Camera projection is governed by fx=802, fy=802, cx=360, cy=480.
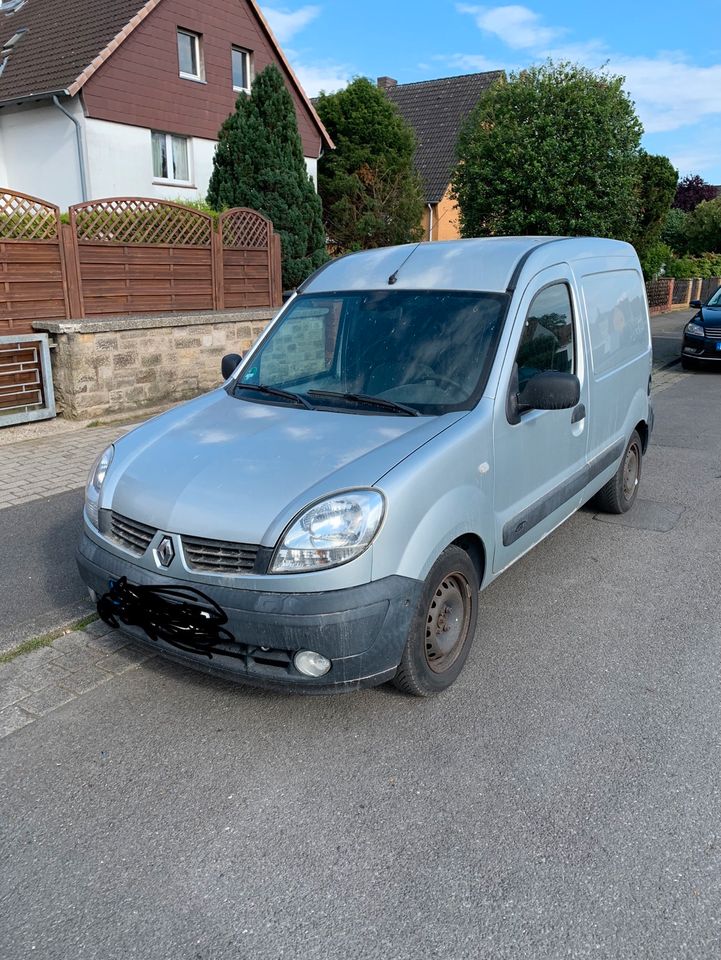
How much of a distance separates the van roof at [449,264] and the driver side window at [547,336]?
0.59ft

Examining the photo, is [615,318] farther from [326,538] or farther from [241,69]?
[241,69]

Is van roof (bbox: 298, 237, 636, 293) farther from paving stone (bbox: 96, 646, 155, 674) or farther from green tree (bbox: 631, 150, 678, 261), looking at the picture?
green tree (bbox: 631, 150, 678, 261)

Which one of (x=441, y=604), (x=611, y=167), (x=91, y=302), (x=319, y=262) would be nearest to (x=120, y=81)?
(x=319, y=262)

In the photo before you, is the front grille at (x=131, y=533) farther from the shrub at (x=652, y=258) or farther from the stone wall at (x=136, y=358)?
the shrub at (x=652, y=258)

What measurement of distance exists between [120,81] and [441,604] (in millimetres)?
20550

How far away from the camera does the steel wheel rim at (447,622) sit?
347 cm

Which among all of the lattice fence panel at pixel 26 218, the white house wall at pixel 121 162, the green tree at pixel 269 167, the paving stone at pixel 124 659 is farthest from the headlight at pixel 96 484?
the white house wall at pixel 121 162

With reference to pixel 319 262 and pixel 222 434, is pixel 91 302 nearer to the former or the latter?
pixel 222 434

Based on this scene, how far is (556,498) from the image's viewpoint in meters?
4.54

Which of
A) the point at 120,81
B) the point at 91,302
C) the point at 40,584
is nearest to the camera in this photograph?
the point at 40,584

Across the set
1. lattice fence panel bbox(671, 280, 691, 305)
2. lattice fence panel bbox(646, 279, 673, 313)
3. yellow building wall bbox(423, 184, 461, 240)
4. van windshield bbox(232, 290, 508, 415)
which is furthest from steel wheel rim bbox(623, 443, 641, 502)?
yellow building wall bbox(423, 184, 461, 240)

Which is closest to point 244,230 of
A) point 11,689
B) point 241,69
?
point 11,689

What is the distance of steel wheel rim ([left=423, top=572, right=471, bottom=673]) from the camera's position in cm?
347

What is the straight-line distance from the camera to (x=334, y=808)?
2914 millimetres
